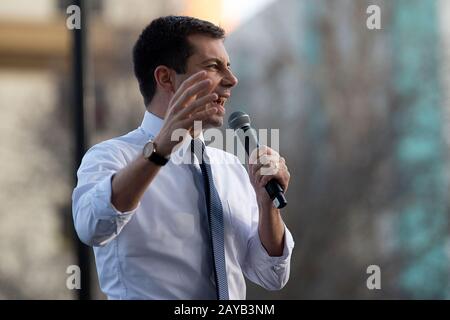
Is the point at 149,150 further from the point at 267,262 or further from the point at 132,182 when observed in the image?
the point at 267,262

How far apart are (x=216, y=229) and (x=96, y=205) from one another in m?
0.35

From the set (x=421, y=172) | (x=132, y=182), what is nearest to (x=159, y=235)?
(x=132, y=182)

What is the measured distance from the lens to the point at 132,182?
91.4 inches

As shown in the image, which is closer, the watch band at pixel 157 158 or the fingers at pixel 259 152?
the watch band at pixel 157 158

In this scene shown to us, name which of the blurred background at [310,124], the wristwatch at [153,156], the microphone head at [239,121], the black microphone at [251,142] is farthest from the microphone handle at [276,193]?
the blurred background at [310,124]

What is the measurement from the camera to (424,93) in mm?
12766

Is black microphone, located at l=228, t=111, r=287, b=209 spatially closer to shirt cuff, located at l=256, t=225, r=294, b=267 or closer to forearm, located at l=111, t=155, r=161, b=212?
shirt cuff, located at l=256, t=225, r=294, b=267

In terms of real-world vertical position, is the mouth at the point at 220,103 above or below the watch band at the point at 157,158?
above

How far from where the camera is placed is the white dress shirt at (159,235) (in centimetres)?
241

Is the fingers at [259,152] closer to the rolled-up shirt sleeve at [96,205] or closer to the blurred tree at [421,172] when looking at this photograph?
the rolled-up shirt sleeve at [96,205]

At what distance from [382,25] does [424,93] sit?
4.07 feet

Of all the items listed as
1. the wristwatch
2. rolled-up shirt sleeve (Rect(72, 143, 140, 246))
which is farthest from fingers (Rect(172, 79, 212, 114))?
rolled-up shirt sleeve (Rect(72, 143, 140, 246))

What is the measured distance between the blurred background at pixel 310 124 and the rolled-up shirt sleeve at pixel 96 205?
296 inches

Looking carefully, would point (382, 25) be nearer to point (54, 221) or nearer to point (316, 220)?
point (316, 220)
